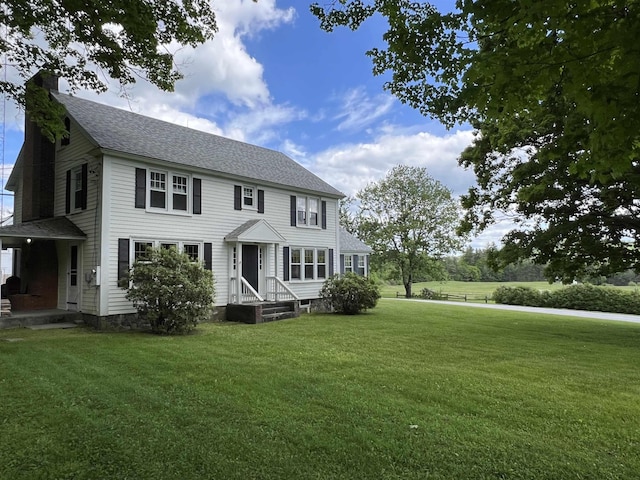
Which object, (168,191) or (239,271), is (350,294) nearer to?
(239,271)

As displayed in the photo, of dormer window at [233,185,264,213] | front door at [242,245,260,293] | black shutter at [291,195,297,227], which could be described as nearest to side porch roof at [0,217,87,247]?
dormer window at [233,185,264,213]

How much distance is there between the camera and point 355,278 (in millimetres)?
17109

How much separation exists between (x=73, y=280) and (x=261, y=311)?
6.40 meters

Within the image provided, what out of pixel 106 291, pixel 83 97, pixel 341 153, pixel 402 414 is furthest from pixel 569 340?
pixel 341 153

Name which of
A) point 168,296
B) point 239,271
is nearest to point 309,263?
point 239,271

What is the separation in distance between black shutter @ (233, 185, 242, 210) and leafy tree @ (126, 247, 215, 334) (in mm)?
4570

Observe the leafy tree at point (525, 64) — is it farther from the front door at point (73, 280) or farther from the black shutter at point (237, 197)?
the front door at point (73, 280)

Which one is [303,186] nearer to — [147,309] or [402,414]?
[147,309]

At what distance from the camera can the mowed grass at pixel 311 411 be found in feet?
11.4

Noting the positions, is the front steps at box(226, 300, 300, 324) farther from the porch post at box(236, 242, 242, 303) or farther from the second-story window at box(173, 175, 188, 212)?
the second-story window at box(173, 175, 188, 212)

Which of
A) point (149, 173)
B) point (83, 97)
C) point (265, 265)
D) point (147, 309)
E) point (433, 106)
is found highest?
point (83, 97)

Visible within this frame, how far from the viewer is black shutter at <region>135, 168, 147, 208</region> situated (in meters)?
12.6

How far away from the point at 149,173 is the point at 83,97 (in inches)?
203

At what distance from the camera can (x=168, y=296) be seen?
10.8 metres
